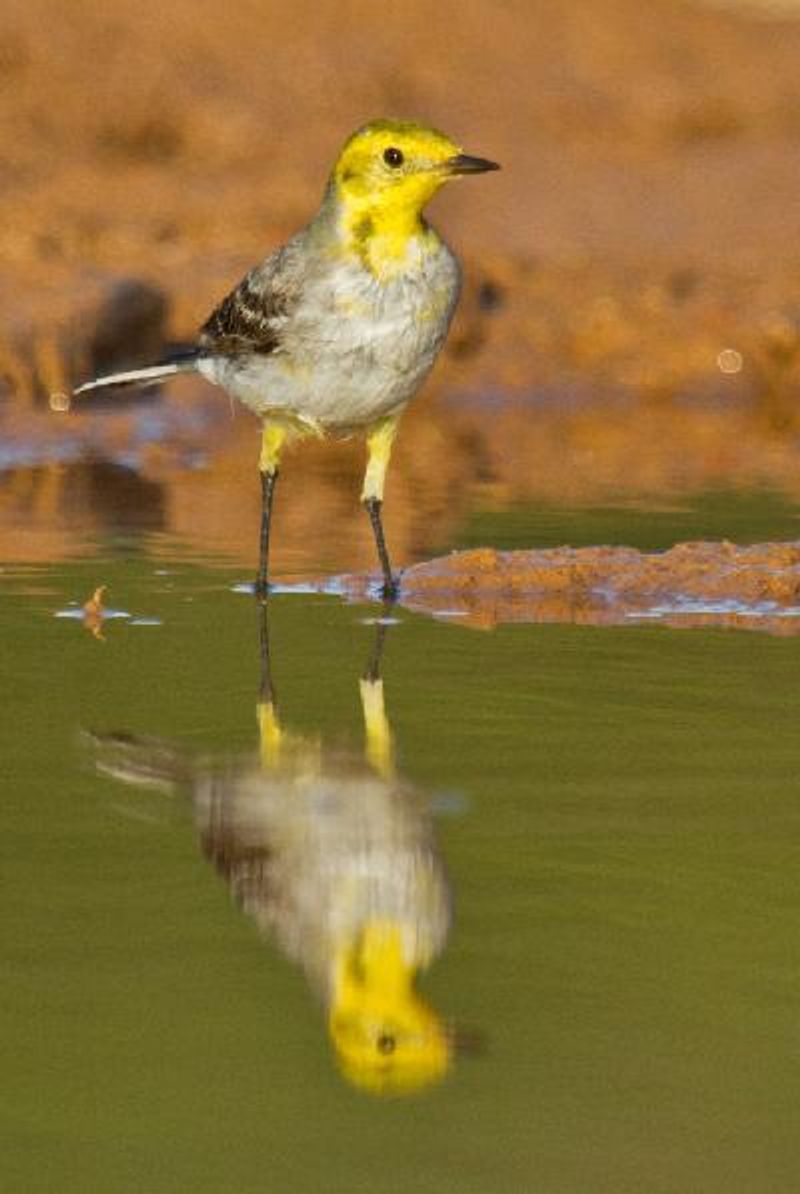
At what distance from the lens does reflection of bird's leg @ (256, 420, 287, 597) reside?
943 cm

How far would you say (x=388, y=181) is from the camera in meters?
8.95

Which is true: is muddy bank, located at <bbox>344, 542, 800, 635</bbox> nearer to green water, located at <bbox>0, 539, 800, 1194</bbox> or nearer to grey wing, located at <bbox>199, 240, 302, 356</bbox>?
green water, located at <bbox>0, 539, 800, 1194</bbox>

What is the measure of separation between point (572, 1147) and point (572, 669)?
380cm

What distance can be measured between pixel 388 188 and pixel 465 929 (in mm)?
3882

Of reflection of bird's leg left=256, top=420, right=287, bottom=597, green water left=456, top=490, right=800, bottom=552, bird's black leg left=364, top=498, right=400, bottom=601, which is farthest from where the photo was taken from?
green water left=456, top=490, right=800, bottom=552

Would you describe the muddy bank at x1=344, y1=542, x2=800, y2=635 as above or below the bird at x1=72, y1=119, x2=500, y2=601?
below

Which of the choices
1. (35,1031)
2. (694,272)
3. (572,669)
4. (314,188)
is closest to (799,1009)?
(35,1031)

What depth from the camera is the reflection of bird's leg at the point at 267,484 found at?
943 centimetres

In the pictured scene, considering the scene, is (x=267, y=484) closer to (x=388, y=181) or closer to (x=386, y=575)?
(x=386, y=575)

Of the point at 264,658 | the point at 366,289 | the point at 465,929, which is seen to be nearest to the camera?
the point at 465,929

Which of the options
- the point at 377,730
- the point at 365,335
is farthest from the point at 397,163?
the point at 377,730

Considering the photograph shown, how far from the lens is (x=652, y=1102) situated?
4.46 metres

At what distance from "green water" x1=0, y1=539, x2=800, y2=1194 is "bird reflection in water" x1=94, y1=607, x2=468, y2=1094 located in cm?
5

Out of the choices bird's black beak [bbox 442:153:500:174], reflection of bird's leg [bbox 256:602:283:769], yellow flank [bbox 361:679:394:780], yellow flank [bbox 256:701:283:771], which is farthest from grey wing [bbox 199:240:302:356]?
yellow flank [bbox 256:701:283:771]
